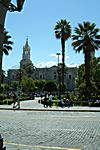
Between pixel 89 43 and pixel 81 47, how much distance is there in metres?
1.59

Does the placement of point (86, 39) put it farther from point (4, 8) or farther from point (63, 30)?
point (4, 8)

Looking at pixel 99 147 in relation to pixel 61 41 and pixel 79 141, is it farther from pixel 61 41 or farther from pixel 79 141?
pixel 61 41

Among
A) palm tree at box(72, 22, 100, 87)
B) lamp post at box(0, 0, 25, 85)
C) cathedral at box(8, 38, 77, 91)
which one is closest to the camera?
lamp post at box(0, 0, 25, 85)

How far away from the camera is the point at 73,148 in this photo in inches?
316

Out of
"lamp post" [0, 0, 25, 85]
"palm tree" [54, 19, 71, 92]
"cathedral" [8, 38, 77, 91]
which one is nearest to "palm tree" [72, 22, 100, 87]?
"palm tree" [54, 19, 71, 92]

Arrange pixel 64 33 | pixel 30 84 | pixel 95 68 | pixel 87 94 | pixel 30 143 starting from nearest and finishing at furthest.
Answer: pixel 30 143, pixel 87 94, pixel 64 33, pixel 95 68, pixel 30 84

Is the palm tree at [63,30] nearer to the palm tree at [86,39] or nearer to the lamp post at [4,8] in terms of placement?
the palm tree at [86,39]

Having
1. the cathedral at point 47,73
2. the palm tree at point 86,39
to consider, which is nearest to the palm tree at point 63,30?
the palm tree at point 86,39

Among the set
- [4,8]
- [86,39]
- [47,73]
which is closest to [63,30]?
[86,39]

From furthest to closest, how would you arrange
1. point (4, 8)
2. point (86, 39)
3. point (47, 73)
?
point (47, 73) → point (86, 39) → point (4, 8)

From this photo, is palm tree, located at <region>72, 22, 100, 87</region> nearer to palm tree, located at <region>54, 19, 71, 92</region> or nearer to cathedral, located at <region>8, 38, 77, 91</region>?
palm tree, located at <region>54, 19, 71, 92</region>

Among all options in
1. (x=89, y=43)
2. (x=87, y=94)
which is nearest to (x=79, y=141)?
(x=87, y=94)

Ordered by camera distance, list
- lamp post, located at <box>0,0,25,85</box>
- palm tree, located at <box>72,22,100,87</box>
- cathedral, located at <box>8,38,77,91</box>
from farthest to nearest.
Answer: cathedral, located at <box>8,38,77,91</box>
palm tree, located at <box>72,22,100,87</box>
lamp post, located at <box>0,0,25,85</box>

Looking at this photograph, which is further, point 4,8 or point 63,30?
point 63,30
